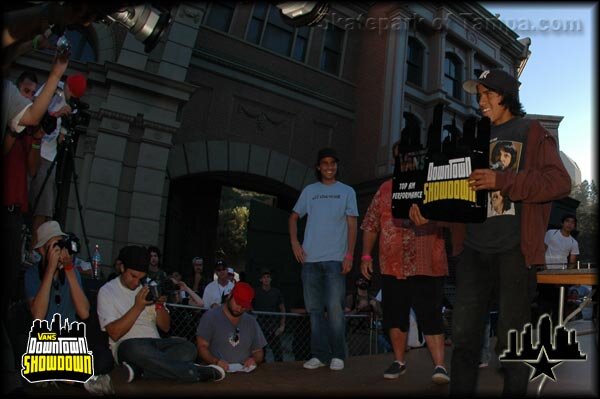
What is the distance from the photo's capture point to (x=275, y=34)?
14.1 metres

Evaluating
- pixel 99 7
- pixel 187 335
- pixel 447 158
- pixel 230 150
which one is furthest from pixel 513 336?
pixel 230 150

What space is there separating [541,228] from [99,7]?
2921mm

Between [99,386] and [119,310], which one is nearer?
[99,386]

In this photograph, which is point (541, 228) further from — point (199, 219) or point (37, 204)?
point (199, 219)

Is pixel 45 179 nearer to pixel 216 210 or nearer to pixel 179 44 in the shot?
pixel 179 44

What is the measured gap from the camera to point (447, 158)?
9.36ft

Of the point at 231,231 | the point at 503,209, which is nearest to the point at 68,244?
the point at 503,209

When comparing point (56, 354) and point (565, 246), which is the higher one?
point (565, 246)

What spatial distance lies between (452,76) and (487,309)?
647 inches

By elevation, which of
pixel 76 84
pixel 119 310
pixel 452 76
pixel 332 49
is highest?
pixel 452 76

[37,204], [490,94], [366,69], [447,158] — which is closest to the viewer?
[447,158]

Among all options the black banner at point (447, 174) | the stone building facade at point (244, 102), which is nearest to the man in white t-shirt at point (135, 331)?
the black banner at point (447, 174)

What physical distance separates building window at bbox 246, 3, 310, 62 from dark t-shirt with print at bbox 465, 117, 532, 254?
1163cm

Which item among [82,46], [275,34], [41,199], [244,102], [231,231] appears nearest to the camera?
[41,199]
